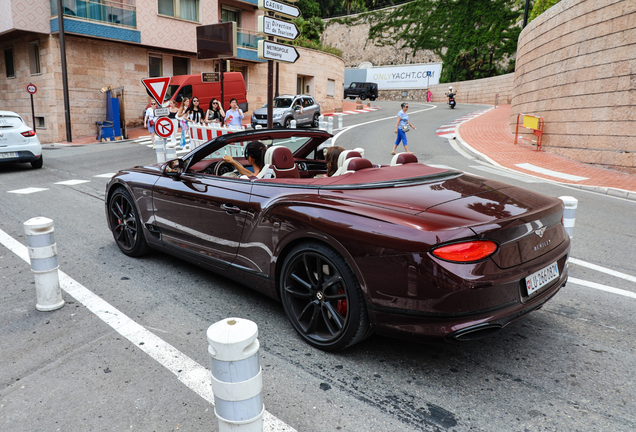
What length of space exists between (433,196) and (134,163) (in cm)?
1202

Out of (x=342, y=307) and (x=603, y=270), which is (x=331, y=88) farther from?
(x=342, y=307)

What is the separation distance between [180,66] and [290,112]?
892 cm

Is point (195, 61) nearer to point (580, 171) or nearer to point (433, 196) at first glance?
point (580, 171)

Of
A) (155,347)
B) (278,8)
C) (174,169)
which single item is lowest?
(155,347)

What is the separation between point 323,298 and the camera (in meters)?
3.02

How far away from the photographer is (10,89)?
84.3ft

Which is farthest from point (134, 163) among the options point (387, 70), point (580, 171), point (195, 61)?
point (387, 70)

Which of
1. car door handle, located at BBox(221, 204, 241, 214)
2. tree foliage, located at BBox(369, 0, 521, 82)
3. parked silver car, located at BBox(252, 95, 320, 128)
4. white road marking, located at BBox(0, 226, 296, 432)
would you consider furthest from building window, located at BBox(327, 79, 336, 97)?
car door handle, located at BBox(221, 204, 241, 214)

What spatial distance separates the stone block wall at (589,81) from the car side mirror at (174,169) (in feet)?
39.9

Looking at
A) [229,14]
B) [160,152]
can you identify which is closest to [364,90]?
[229,14]

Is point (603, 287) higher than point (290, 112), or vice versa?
point (290, 112)

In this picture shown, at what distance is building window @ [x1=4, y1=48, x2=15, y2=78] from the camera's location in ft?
82.4

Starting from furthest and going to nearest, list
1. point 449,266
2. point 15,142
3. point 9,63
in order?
point 9,63, point 15,142, point 449,266

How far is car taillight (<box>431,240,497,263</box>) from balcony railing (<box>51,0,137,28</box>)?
24.0 m
